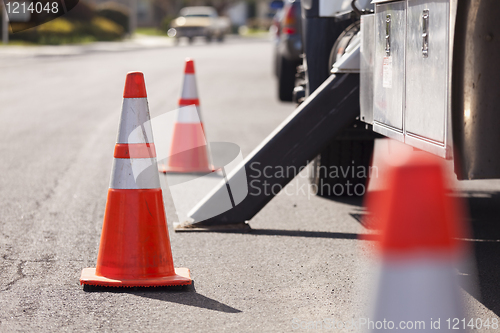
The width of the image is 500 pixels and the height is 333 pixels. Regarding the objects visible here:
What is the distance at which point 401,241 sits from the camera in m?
1.98

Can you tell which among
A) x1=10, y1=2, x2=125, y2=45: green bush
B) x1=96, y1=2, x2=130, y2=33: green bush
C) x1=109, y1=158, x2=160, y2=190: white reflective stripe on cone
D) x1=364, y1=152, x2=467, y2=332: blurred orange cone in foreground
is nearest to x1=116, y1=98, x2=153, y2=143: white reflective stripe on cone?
x1=109, y1=158, x2=160, y2=190: white reflective stripe on cone

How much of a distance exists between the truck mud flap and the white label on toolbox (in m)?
0.83

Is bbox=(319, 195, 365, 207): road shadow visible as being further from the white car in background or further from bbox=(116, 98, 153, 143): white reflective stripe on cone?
the white car in background

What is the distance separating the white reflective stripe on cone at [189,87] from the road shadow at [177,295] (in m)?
3.70

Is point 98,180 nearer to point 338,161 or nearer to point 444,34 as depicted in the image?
point 338,161

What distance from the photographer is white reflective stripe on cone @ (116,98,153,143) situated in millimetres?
4098

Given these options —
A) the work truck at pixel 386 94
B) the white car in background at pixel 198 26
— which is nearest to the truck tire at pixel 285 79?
the work truck at pixel 386 94

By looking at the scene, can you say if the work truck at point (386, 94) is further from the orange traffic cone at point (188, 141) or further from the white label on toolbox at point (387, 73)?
the orange traffic cone at point (188, 141)

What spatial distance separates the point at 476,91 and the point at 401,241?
5.21 ft

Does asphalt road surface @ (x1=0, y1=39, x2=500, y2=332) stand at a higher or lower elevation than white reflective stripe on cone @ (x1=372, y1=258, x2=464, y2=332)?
lower

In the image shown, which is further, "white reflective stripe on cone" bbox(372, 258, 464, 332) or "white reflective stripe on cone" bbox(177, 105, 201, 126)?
"white reflective stripe on cone" bbox(177, 105, 201, 126)

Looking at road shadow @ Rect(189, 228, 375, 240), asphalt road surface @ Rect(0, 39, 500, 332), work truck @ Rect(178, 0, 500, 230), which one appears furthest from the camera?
road shadow @ Rect(189, 228, 375, 240)

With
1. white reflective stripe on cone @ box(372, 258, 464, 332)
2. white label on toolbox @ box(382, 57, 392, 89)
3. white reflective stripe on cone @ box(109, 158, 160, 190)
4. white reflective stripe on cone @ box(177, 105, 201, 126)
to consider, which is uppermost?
white label on toolbox @ box(382, 57, 392, 89)

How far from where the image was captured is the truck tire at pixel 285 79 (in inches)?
523
